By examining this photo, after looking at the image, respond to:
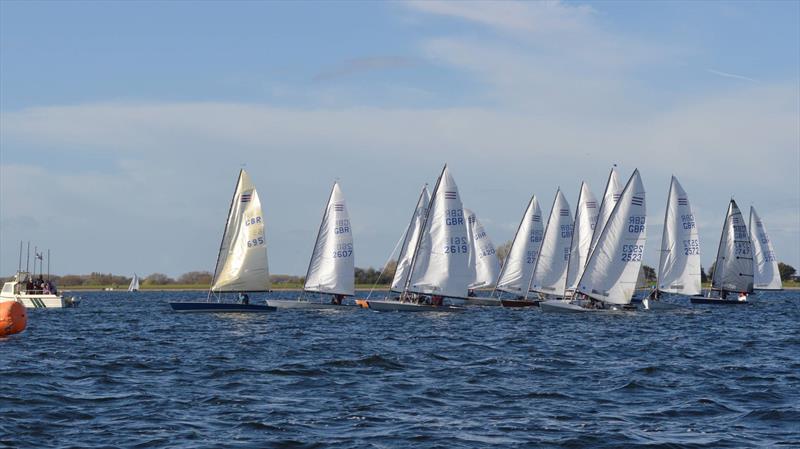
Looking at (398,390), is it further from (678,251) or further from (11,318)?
(678,251)

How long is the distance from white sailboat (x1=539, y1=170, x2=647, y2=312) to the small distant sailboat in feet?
61.7

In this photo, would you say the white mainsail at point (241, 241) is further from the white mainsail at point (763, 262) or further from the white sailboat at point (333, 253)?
the white mainsail at point (763, 262)

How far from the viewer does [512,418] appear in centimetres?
2322

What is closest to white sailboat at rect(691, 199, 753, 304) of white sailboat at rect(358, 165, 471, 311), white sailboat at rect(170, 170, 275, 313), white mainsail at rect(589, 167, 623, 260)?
white mainsail at rect(589, 167, 623, 260)

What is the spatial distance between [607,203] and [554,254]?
10.8 m

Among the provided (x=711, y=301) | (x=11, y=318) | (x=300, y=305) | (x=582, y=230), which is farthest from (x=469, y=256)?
(x=711, y=301)

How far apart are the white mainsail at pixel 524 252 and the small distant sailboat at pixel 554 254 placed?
4.46m

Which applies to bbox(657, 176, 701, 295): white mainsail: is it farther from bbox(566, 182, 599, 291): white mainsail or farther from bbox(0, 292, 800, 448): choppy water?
bbox(0, 292, 800, 448): choppy water

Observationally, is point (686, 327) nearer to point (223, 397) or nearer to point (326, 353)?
point (326, 353)

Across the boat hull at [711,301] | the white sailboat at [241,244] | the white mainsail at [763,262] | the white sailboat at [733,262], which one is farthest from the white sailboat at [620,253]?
the white mainsail at [763,262]

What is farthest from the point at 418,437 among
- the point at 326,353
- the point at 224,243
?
the point at 224,243

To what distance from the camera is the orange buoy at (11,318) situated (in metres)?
45.9

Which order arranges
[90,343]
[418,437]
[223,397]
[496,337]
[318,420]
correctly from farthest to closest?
[496,337]
[90,343]
[223,397]
[318,420]
[418,437]

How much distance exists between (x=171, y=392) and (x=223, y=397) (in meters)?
1.83
